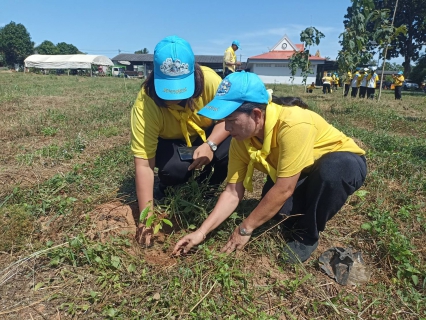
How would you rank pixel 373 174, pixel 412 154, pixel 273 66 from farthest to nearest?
pixel 273 66 < pixel 412 154 < pixel 373 174

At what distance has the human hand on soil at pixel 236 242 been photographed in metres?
1.84

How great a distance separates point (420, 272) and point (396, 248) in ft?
0.51

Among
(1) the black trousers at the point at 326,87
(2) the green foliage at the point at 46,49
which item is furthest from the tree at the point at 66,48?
(1) the black trousers at the point at 326,87

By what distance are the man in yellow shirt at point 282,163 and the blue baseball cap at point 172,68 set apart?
1.16 ft

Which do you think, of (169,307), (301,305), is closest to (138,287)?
(169,307)

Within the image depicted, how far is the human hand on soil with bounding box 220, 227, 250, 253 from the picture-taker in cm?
184

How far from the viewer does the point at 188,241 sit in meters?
1.86

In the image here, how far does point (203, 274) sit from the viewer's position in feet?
5.60

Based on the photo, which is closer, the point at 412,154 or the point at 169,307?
the point at 169,307

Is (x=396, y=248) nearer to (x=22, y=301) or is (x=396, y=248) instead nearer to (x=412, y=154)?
(x=22, y=301)

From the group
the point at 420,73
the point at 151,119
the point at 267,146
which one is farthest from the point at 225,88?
the point at 420,73

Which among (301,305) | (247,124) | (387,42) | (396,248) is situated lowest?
(301,305)

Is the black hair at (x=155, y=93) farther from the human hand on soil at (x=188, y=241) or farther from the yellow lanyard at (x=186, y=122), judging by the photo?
the human hand on soil at (x=188, y=241)

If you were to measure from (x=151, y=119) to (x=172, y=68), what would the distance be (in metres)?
0.42
